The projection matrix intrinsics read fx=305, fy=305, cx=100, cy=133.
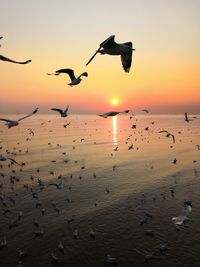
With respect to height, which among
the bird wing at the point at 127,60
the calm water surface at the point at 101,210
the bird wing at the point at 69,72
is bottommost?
the calm water surface at the point at 101,210

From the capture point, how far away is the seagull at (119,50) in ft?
29.6

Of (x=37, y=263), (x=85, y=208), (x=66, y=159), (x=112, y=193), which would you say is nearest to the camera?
(x=37, y=263)

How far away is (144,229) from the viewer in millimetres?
34406

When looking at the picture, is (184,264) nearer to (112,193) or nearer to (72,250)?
(72,250)

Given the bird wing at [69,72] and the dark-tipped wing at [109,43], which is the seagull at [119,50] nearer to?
the dark-tipped wing at [109,43]

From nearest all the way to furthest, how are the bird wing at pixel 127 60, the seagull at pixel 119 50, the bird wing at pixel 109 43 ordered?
1. the bird wing at pixel 109 43
2. the seagull at pixel 119 50
3. the bird wing at pixel 127 60

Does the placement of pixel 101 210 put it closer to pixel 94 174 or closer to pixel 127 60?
pixel 94 174

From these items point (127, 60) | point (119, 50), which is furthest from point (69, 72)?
point (119, 50)

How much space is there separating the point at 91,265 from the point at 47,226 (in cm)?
908

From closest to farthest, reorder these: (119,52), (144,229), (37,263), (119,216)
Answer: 1. (119,52)
2. (37,263)
3. (144,229)
4. (119,216)

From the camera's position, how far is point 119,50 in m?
10.2

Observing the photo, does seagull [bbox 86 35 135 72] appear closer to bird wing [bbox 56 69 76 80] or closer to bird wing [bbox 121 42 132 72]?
bird wing [bbox 121 42 132 72]

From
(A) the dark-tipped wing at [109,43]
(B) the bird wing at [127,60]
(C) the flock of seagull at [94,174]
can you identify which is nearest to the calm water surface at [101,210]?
(C) the flock of seagull at [94,174]

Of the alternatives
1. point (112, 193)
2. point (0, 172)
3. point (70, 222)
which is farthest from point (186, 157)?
point (70, 222)
